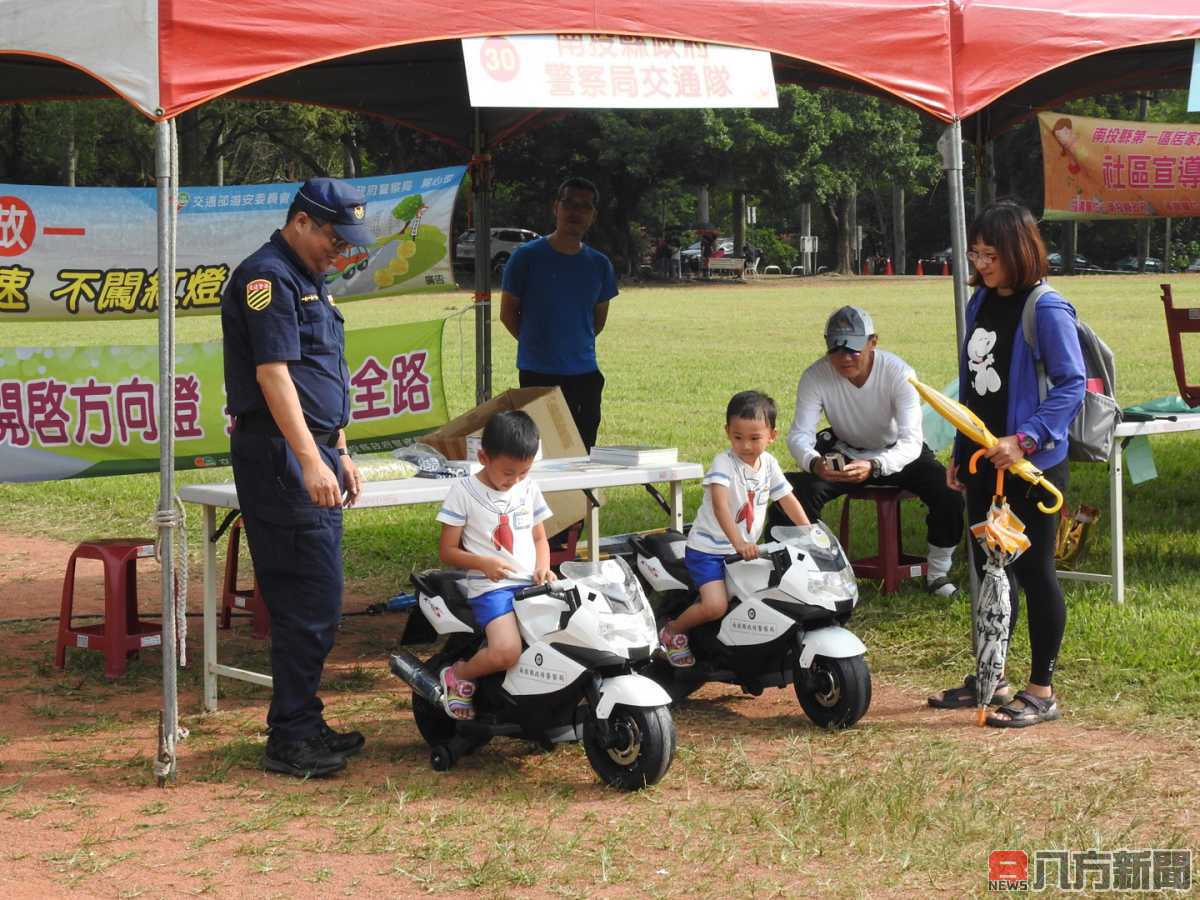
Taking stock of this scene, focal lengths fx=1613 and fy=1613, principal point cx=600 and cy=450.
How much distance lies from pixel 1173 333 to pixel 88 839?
24.5ft

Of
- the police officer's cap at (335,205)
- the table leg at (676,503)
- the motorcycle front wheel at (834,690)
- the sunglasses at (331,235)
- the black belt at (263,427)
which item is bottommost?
the motorcycle front wheel at (834,690)

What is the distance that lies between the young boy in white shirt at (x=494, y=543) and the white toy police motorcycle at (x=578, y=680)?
0.18 ft

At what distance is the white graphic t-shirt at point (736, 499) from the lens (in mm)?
6062

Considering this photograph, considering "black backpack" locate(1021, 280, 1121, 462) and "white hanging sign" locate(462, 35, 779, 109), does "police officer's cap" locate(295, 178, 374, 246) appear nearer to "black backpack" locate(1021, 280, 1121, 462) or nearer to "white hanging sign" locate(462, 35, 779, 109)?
"white hanging sign" locate(462, 35, 779, 109)

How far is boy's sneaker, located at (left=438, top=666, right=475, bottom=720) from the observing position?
540cm

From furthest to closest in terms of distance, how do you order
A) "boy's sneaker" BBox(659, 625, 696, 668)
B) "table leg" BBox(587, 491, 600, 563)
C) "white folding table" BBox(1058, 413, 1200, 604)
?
"white folding table" BBox(1058, 413, 1200, 604), "table leg" BBox(587, 491, 600, 563), "boy's sneaker" BBox(659, 625, 696, 668)

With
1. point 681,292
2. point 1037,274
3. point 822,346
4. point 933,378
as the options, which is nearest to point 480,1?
point 1037,274

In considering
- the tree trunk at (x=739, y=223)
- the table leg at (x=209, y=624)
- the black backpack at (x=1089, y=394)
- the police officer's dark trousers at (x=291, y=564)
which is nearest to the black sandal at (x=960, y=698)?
the black backpack at (x=1089, y=394)

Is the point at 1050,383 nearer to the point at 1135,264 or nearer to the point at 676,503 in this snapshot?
the point at 676,503

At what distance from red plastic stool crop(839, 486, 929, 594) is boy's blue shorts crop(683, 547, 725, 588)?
2.21m

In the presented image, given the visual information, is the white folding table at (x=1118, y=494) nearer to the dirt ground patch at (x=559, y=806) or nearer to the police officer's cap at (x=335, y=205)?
the dirt ground patch at (x=559, y=806)

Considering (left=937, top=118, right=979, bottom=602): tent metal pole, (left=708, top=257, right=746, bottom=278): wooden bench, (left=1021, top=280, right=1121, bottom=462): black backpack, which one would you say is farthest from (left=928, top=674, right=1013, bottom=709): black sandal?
(left=708, top=257, right=746, bottom=278): wooden bench

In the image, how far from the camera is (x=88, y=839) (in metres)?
4.78

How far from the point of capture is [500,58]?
5715mm
